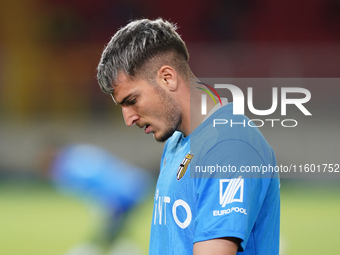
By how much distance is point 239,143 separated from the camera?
106cm

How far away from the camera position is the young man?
3.36 ft

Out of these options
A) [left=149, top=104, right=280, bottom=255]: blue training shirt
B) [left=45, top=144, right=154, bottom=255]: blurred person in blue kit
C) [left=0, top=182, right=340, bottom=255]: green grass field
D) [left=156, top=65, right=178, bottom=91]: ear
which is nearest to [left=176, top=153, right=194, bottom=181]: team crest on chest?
[left=149, top=104, right=280, bottom=255]: blue training shirt

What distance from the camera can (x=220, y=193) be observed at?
1.02m

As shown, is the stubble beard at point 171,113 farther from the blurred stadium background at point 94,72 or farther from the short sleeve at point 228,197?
the blurred stadium background at point 94,72

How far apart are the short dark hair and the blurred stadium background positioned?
15.5 ft

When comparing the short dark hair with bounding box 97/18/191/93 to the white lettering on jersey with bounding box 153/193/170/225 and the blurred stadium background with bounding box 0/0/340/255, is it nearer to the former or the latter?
the white lettering on jersey with bounding box 153/193/170/225

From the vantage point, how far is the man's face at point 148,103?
1.36 meters

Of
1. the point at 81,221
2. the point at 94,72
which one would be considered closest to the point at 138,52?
the point at 81,221

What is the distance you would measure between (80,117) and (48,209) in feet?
9.92

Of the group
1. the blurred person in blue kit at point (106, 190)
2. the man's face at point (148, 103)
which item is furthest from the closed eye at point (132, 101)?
the blurred person in blue kit at point (106, 190)

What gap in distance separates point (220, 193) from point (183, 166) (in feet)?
0.75

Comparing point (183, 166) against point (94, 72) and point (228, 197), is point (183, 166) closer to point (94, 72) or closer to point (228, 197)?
point (228, 197)

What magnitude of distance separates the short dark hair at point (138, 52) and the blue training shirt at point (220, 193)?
0.95 ft

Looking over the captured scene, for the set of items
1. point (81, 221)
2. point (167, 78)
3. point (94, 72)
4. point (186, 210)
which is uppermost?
point (94, 72)
